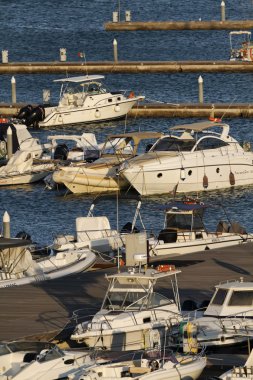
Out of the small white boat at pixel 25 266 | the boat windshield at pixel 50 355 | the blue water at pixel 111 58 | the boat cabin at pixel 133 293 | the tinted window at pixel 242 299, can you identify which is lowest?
the blue water at pixel 111 58

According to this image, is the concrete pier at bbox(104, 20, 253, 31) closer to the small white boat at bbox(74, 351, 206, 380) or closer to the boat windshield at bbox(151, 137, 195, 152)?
the boat windshield at bbox(151, 137, 195, 152)

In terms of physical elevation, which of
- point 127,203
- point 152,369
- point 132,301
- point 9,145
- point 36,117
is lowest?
point 127,203

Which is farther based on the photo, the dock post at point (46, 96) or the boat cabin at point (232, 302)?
the dock post at point (46, 96)

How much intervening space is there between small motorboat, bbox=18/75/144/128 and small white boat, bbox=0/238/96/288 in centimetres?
2693

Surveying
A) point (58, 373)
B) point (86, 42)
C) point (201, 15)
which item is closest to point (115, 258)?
point (58, 373)

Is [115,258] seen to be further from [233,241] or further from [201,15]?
[201,15]

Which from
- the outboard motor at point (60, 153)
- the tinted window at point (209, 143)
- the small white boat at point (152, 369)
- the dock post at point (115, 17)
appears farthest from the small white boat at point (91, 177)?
the dock post at point (115, 17)

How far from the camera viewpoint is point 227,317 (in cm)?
3127

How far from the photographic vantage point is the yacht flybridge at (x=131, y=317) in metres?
30.4

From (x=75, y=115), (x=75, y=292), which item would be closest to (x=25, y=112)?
(x=75, y=115)

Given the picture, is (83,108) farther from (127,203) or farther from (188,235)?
(188,235)

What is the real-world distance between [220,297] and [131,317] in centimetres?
180

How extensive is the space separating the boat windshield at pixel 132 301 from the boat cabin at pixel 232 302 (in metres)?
0.80

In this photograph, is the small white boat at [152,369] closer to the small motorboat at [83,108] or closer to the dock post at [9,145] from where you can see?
the dock post at [9,145]
